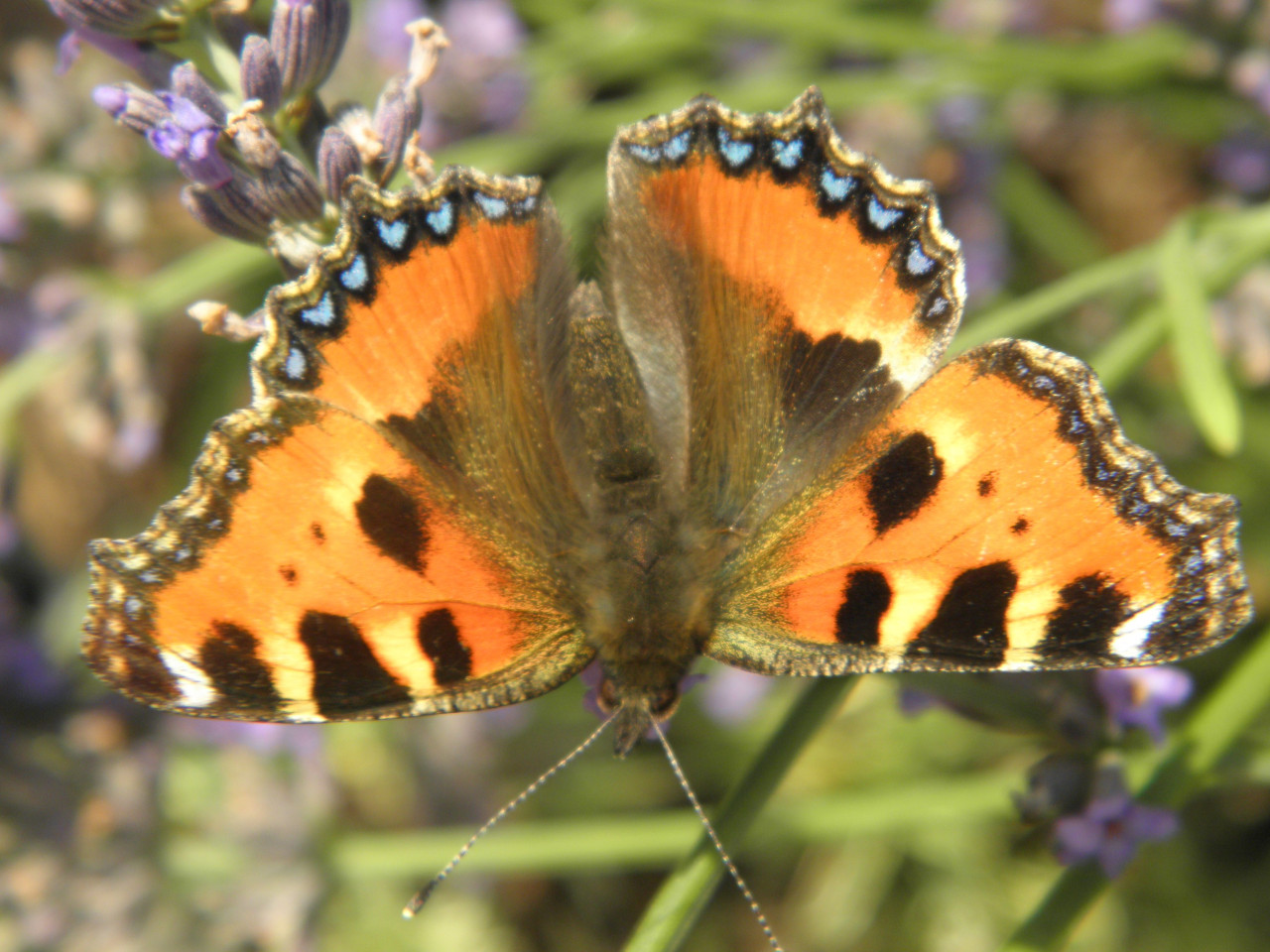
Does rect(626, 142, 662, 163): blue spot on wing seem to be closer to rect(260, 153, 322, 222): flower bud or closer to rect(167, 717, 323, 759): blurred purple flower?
rect(260, 153, 322, 222): flower bud

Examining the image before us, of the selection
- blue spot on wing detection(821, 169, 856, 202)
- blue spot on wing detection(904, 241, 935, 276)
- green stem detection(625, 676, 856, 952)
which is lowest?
green stem detection(625, 676, 856, 952)

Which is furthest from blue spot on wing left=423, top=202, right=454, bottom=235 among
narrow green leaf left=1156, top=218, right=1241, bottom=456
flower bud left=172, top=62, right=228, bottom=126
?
narrow green leaf left=1156, top=218, right=1241, bottom=456

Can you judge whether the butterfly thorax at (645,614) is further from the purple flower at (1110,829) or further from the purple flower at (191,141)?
the purple flower at (191,141)

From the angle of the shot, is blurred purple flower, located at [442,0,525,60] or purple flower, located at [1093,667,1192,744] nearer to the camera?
purple flower, located at [1093,667,1192,744]

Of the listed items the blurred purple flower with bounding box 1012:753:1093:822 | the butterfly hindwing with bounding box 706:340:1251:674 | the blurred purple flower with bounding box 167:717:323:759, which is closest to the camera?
the butterfly hindwing with bounding box 706:340:1251:674

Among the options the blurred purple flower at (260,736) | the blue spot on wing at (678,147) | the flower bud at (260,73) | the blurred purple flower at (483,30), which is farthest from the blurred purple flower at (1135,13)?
the blurred purple flower at (260,736)

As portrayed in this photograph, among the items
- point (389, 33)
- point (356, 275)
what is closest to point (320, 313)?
point (356, 275)

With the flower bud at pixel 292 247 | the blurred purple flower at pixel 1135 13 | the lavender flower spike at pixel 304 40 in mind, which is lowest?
the flower bud at pixel 292 247

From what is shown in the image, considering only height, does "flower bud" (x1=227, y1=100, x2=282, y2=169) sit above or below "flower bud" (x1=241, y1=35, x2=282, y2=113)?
below
